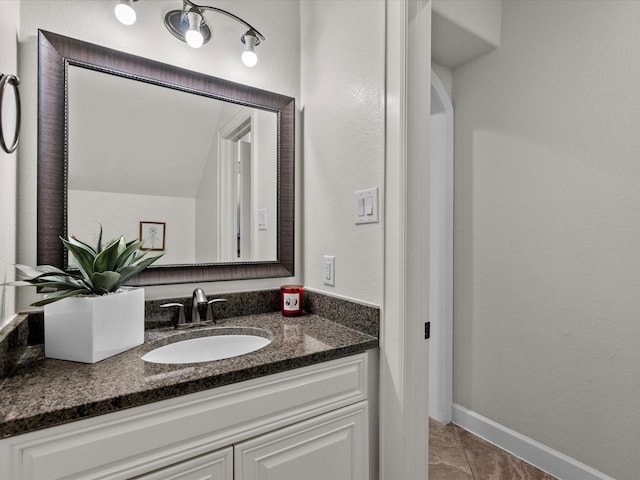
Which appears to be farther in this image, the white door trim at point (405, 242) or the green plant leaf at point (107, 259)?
the white door trim at point (405, 242)

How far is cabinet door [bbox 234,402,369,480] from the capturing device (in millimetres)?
898

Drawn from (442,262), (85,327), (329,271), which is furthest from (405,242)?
(442,262)

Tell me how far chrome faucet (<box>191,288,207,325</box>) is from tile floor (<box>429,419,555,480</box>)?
4.55 ft

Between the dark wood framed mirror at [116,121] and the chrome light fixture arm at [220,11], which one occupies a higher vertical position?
the chrome light fixture arm at [220,11]

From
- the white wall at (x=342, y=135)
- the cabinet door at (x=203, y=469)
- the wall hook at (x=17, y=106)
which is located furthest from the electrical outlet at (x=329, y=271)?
the wall hook at (x=17, y=106)

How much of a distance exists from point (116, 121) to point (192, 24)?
0.46m

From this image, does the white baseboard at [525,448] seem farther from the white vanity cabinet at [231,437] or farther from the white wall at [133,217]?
the white wall at [133,217]

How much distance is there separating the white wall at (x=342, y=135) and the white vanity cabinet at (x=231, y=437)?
0.35m

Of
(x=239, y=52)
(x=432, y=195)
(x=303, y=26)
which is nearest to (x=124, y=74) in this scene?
(x=239, y=52)

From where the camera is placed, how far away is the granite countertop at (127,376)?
2.20 feet

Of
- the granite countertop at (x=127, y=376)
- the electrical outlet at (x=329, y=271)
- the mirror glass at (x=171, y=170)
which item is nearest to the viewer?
the granite countertop at (x=127, y=376)

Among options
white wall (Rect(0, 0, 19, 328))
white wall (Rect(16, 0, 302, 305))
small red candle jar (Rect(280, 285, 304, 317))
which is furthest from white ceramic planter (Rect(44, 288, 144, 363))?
small red candle jar (Rect(280, 285, 304, 317))

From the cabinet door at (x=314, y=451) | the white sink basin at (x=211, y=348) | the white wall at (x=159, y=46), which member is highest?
the white wall at (x=159, y=46)

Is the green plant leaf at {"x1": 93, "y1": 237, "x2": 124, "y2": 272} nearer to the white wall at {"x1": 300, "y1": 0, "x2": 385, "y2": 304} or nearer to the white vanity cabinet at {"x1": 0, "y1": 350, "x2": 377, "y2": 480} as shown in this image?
the white vanity cabinet at {"x1": 0, "y1": 350, "x2": 377, "y2": 480}
